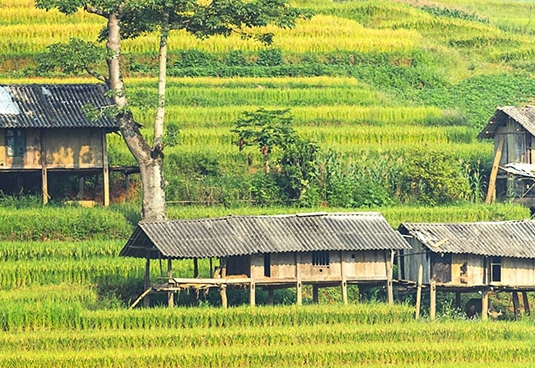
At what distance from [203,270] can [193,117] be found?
12.1 meters

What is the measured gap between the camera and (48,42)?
6369cm

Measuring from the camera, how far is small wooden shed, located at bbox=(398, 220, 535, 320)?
4612 cm

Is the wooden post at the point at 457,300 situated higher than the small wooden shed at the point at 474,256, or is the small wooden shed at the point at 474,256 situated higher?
the small wooden shed at the point at 474,256

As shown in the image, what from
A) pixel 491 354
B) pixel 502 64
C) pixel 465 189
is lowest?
pixel 491 354

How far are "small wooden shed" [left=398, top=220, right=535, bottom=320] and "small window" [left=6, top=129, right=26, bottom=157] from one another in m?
11.6

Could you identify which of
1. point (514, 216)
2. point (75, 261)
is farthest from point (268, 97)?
point (75, 261)

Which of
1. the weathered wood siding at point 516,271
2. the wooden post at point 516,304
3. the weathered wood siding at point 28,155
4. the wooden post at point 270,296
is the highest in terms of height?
the weathered wood siding at point 28,155


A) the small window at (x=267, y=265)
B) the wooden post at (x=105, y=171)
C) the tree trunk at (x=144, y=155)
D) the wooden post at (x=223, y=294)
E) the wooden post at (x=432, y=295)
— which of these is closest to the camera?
the wooden post at (x=223, y=294)

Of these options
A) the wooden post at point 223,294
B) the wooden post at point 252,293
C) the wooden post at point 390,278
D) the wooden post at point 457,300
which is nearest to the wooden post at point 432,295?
the wooden post at point 390,278

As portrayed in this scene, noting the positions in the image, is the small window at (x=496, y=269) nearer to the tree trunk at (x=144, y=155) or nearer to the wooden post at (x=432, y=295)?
the wooden post at (x=432, y=295)

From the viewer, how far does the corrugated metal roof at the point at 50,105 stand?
51.0m

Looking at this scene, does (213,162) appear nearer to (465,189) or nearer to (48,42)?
(465,189)

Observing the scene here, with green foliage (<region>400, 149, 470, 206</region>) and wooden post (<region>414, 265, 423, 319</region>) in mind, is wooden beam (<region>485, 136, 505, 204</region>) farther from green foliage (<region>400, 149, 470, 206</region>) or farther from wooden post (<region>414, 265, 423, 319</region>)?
wooden post (<region>414, 265, 423, 319</region>)

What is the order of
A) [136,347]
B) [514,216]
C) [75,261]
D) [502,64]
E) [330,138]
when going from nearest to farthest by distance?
1. [136,347]
2. [75,261]
3. [514,216]
4. [330,138]
5. [502,64]
